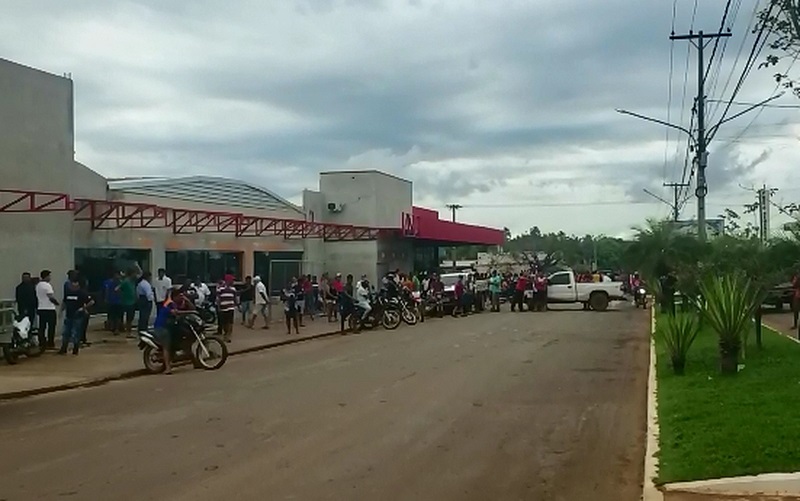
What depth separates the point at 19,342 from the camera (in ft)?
64.3

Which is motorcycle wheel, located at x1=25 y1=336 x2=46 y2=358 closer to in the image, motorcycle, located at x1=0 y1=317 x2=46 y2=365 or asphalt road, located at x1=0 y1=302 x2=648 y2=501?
motorcycle, located at x1=0 y1=317 x2=46 y2=365

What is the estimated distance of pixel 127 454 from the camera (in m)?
10.3

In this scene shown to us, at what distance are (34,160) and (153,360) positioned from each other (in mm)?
6616

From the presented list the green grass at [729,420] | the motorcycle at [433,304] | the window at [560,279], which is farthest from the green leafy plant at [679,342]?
the window at [560,279]

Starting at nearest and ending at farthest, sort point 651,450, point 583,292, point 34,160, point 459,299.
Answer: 1. point 651,450
2. point 34,160
3. point 459,299
4. point 583,292

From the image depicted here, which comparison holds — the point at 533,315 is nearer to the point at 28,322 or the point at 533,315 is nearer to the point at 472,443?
the point at 28,322

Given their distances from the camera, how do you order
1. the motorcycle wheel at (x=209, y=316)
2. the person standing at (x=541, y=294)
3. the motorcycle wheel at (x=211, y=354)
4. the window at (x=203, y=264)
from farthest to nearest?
1. the person standing at (x=541, y=294)
2. the window at (x=203, y=264)
3. the motorcycle wheel at (x=209, y=316)
4. the motorcycle wheel at (x=211, y=354)

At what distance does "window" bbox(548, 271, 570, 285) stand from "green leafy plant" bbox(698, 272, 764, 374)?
27.0 m

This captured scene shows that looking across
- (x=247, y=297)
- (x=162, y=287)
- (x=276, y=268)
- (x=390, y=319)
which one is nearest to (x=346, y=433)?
(x=162, y=287)

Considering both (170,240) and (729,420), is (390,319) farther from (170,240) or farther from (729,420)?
(729,420)

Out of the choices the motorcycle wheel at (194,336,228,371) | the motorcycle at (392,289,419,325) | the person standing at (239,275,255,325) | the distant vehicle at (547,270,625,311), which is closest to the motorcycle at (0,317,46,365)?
the motorcycle wheel at (194,336,228,371)

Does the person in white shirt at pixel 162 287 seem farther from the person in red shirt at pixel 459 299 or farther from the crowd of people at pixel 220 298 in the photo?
the person in red shirt at pixel 459 299

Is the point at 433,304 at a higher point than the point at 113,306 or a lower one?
lower

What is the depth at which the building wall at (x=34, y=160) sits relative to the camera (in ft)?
71.9
